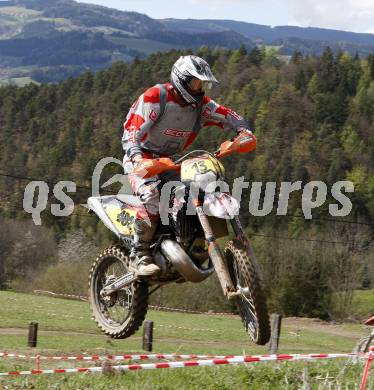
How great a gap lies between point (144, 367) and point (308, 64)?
155867mm

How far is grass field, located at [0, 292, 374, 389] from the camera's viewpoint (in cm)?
683

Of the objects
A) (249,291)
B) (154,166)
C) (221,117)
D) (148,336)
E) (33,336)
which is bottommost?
(33,336)

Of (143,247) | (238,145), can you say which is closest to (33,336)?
(143,247)

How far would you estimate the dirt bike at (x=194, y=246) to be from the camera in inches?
289

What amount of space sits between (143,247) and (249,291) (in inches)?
63.5

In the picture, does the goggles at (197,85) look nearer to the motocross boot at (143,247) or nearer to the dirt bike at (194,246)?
the dirt bike at (194,246)

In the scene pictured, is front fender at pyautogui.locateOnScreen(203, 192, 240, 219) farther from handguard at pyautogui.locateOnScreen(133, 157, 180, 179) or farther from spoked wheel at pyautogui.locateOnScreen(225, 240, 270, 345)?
handguard at pyautogui.locateOnScreen(133, 157, 180, 179)

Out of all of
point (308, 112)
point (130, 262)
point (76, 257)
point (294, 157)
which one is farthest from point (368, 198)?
point (130, 262)

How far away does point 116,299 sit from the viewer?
9.29m

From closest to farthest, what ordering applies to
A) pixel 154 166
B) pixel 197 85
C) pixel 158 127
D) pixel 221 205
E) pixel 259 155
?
1. pixel 221 205
2. pixel 154 166
3. pixel 197 85
4. pixel 158 127
5. pixel 259 155

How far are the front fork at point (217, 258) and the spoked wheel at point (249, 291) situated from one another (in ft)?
0.43

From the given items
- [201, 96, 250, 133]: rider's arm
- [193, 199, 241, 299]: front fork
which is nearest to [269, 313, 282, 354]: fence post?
[201, 96, 250, 133]: rider's arm

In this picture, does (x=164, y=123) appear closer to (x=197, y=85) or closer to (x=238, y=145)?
(x=197, y=85)

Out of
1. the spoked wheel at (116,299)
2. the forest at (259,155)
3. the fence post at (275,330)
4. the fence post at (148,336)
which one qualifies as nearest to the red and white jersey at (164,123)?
the spoked wheel at (116,299)
